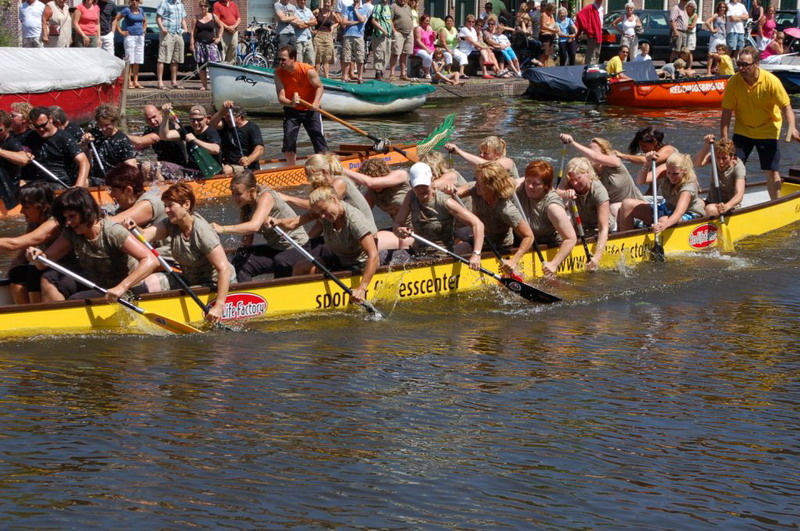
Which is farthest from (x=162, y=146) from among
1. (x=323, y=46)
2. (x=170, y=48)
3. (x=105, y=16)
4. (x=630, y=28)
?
(x=630, y=28)

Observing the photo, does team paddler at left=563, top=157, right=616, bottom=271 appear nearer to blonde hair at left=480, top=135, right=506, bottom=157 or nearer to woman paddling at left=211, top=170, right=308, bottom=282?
blonde hair at left=480, top=135, right=506, bottom=157

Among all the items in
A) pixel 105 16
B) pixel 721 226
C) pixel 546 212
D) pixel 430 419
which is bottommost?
pixel 430 419

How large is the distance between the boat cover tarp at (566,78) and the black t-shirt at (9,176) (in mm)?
16271

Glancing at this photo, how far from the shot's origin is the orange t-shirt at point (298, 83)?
1709cm

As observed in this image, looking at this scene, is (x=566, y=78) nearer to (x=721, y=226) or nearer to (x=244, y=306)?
(x=721, y=226)

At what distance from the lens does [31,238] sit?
9.99m

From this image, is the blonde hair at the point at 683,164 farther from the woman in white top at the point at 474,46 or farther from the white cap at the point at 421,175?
Answer: the woman in white top at the point at 474,46

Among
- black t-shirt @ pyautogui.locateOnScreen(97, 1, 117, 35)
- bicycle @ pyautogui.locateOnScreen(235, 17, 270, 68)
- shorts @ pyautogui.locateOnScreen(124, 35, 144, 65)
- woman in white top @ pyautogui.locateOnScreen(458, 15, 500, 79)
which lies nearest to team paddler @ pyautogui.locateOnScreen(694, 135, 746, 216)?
shorts @ pyautogui.locateOnScreen(124, 35, 144, 65)

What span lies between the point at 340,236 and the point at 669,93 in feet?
59.4

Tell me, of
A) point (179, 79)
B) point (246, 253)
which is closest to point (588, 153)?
point (246, 253)

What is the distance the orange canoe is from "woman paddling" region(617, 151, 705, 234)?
1416 cm

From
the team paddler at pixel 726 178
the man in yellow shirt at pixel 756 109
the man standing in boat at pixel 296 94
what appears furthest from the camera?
the man standing in boat at pixel 296 94

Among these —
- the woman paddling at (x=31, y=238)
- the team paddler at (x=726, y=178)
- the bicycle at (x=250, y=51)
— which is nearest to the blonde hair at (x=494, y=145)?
the team paddler at (x=726, y=178)

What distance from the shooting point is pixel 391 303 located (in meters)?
11.4
